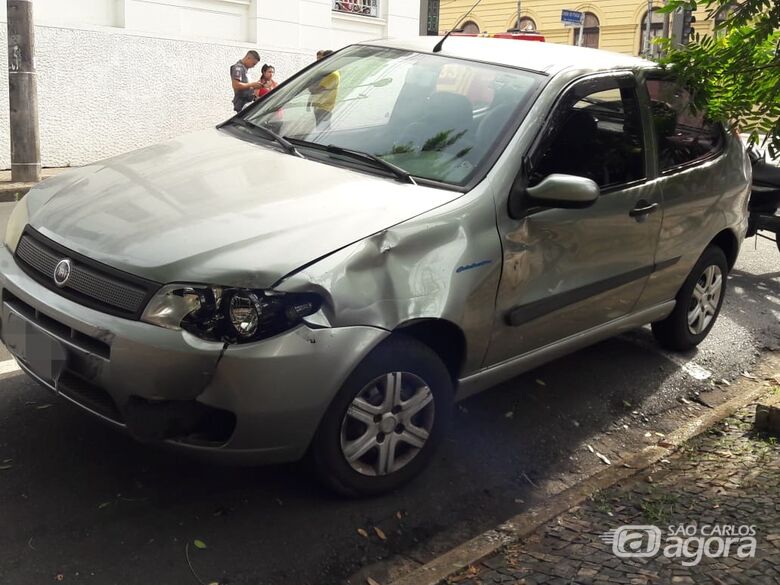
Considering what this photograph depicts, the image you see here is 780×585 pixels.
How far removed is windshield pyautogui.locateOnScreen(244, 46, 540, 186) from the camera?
3.93 meters

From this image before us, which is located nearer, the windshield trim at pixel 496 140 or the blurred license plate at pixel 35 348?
the blurred license plate at pixel 35 348

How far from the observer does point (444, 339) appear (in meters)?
3.70

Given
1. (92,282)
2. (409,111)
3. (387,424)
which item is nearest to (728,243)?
(409,111)

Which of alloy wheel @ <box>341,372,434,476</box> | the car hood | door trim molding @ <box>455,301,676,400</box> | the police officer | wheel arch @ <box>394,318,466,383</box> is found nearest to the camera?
the car hood

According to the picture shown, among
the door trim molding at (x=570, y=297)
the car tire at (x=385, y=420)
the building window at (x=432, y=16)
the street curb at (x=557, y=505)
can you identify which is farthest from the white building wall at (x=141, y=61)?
the street curb at (x=557, y=505)

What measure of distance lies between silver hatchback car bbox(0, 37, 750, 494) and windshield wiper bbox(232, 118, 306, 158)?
15 millimetres

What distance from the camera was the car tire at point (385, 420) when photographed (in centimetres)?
330

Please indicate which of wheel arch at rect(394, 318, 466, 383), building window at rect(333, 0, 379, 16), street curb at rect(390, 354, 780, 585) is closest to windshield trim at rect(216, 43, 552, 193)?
wheel arch at rect(394, 318, 466, 383)

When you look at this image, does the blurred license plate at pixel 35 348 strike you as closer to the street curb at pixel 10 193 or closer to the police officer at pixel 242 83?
the street curb at pixel 10 193

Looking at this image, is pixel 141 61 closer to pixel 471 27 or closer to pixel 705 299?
pixel 705 299

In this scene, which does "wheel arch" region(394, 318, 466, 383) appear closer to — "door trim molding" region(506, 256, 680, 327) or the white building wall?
"door trim molding" region(506, 256, 680, 327)

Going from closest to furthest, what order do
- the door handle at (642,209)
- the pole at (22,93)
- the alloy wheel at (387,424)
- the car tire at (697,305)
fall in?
the alloy wheel at (387,424)
the door handle at (642,209)
the car tire at (697,305)
the pole at (22,93)

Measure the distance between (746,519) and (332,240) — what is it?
1.90 metres

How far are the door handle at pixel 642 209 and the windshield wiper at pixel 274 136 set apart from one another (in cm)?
162
